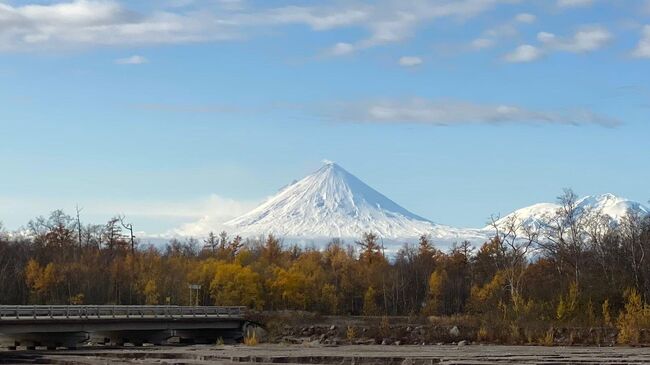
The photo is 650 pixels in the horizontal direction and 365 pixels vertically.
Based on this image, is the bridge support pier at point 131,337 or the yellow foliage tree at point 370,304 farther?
the yellow foliage tree at point 370,304

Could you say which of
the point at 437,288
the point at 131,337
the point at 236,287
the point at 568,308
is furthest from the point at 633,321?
the point at 437,288

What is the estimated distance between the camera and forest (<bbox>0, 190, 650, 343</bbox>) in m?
90.9

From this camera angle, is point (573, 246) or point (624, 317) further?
point (573, 246)

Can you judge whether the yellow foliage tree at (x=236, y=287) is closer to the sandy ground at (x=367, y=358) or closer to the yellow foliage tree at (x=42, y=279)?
the yellow foliage tree at (x=42, y=279)

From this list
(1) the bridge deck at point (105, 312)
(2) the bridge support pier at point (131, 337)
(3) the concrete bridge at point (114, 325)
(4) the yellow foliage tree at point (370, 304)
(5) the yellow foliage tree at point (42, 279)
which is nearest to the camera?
(1) the bridge deck at point (105, 312)

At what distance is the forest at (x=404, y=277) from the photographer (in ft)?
298

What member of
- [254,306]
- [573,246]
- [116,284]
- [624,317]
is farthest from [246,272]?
[624,317]

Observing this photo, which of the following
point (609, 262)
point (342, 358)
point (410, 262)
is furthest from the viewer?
point (410, 262)

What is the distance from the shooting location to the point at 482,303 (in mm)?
104562

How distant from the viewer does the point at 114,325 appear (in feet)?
295

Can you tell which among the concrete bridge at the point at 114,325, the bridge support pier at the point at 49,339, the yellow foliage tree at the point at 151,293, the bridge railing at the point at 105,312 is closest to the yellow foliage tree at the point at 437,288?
the yellow foliage tree at the point at 151,293

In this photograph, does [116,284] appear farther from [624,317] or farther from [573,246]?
→ [624,317]

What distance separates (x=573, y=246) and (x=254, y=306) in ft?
148

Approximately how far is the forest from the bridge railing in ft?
75.5
